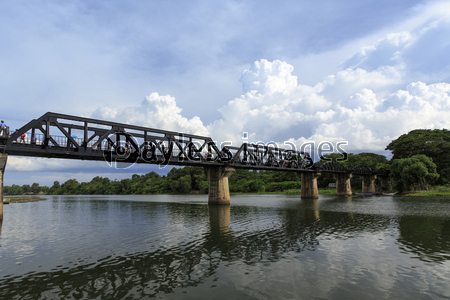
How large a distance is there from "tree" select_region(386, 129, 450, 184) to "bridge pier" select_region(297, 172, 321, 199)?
177 feet

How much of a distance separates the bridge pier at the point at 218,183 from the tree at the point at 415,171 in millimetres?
71254

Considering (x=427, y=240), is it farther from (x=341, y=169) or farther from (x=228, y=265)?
(x=341, y=169)

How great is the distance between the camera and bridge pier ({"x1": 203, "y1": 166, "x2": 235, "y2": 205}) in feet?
195

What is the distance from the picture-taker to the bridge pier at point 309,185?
92375 mm

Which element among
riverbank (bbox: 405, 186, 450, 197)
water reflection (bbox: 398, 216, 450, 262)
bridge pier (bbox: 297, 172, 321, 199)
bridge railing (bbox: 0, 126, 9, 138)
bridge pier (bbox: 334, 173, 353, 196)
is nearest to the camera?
water reflection (bbox: 398, 216, 450, 262)

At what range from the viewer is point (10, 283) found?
11875 mm

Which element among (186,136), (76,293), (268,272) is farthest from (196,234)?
(186,136)

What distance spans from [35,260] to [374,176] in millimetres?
142767

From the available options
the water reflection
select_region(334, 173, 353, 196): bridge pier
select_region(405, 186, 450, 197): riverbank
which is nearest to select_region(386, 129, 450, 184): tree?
select_region(405, 186, 450, 197): riverbank

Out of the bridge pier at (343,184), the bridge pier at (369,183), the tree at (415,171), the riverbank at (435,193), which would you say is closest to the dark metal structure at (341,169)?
the bridge pier at (369,183)

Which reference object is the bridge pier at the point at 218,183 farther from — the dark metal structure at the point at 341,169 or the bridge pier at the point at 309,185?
the dark metal structure at the point at 341,169

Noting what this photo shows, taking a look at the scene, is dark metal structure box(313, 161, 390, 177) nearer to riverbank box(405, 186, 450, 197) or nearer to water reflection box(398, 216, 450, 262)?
riverbank box(405, 186, 450, 197)

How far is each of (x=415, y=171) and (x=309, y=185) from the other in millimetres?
36387

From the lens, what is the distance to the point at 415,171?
9112 cm
